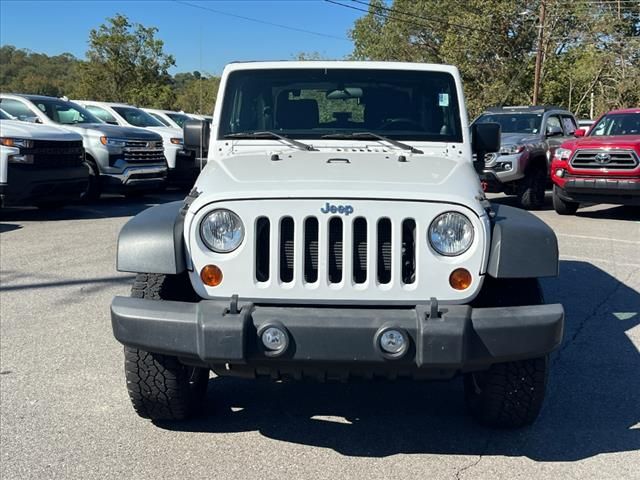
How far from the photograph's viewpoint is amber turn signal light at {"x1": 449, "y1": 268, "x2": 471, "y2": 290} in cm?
331

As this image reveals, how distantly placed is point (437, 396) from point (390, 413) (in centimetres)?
39

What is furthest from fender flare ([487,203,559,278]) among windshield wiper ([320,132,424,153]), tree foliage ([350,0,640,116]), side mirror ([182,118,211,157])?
tree foliage ([350,0,640,116])

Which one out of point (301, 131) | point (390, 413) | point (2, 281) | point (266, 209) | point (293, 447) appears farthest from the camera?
point (2, 281)

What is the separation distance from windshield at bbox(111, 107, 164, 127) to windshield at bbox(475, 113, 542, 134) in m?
6.83

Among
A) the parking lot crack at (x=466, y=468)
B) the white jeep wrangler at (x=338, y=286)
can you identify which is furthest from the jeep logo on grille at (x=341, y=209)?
the parking lot crack at (x=466, y=468)

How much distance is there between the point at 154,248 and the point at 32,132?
8002mm

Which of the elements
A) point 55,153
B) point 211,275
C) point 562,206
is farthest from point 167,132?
point 211,275

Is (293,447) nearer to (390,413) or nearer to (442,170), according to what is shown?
(390,413)

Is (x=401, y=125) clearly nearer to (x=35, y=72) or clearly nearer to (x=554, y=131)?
(x=554, y=131)

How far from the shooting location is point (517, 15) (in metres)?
32.0

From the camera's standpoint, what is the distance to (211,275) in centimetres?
338

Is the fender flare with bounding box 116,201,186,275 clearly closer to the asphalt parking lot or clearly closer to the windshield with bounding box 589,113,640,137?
the asphalt parking lot

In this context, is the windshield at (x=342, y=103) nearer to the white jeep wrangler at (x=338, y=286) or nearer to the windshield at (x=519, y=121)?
the white jeep wrangler at (x=338, y=286)

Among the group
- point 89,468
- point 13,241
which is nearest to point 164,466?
point 89,468
